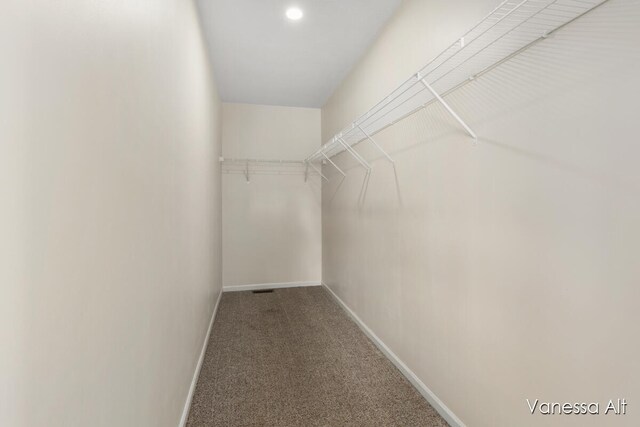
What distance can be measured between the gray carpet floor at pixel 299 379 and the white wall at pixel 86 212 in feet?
2.04

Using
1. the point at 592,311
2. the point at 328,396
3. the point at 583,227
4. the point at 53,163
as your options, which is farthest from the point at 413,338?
the point at 53,163

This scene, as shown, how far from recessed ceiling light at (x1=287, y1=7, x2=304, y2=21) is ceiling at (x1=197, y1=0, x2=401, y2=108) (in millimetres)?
41

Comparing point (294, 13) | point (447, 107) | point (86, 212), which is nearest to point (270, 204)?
point (294, 13)

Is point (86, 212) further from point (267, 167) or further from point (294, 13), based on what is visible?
point (267, 167)

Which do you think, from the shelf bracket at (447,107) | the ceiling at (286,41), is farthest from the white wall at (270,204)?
the shelf bracket at (447,107)

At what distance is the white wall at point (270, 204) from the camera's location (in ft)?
13.9

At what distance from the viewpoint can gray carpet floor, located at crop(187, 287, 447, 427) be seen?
69.9 inches

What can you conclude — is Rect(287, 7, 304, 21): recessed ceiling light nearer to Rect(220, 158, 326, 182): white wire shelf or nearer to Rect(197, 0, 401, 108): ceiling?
Rect(197, 0, 401, 108): ceiling

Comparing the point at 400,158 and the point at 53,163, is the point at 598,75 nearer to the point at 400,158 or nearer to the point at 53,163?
the point at 400,158

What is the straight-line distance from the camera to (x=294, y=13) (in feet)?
7.52

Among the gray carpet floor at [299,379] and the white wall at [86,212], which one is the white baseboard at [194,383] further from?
the white wall at [86,212]

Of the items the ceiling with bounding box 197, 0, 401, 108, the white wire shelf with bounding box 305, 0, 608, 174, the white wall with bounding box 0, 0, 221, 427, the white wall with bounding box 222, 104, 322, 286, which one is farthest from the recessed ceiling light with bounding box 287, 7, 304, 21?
the white wall with bounding box 222, 104, 322, 286

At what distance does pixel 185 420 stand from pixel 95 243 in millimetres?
1542

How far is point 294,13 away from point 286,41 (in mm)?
399
